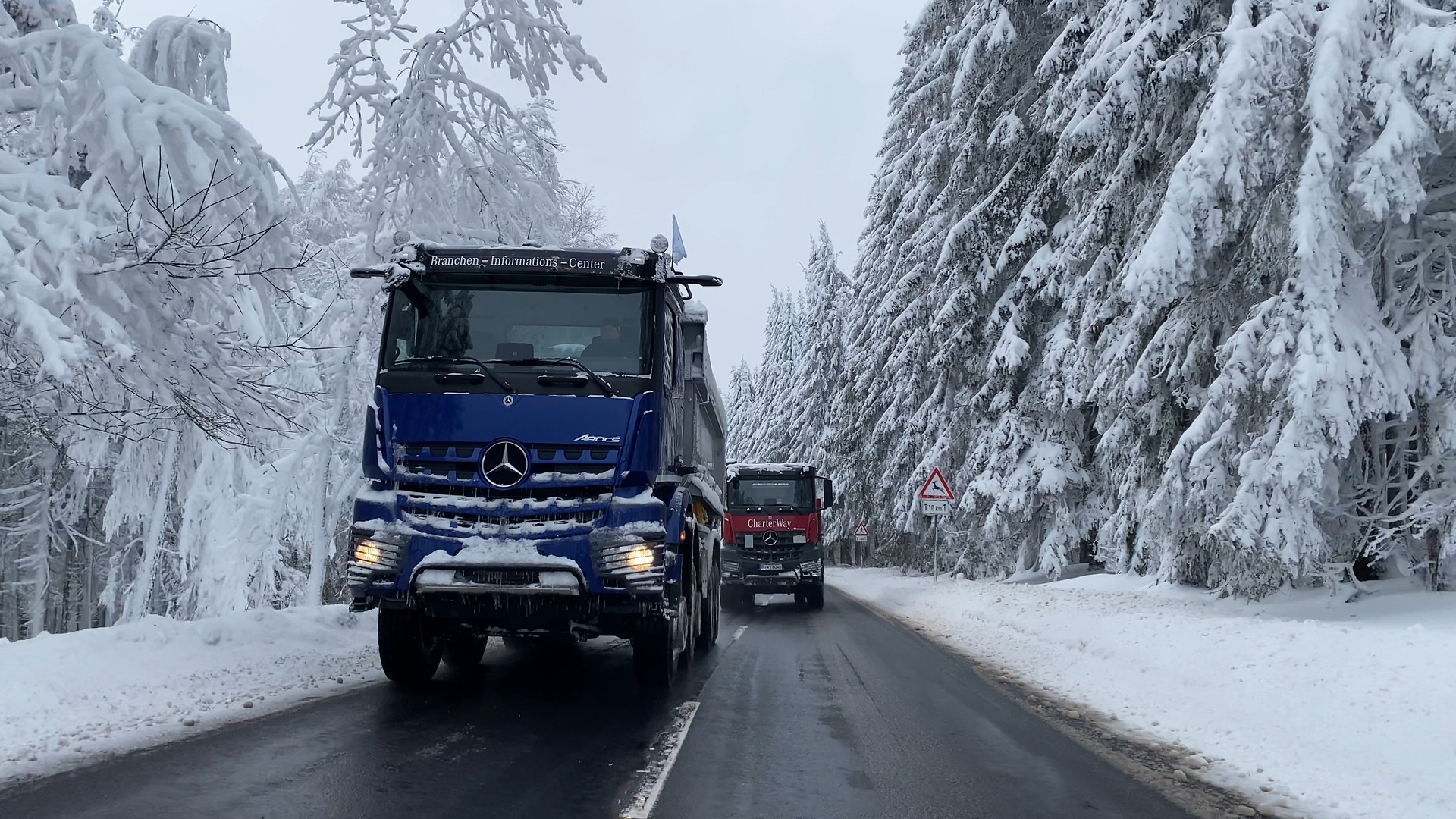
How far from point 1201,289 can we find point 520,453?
35.7 ft

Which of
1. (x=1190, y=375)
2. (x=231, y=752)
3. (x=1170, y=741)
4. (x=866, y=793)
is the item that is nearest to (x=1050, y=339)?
(x=1190, y=375)

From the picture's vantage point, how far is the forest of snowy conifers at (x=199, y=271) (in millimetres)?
7383

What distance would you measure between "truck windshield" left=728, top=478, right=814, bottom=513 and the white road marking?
15.2m

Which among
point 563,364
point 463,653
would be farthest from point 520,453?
point 463,653

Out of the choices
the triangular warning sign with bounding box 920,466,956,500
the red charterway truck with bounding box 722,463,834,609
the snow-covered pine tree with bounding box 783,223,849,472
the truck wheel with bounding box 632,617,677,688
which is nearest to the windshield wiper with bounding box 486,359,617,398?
the truck wheel with bounding box 632,617,677,688

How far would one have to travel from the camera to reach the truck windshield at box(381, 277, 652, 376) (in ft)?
27.0

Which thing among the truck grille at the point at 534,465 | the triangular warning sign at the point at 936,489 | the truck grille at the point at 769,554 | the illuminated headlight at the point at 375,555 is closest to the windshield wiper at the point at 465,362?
the truck grille at the point at 534,465

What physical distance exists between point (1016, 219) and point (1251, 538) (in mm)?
14288

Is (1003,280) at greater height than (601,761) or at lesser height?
greater

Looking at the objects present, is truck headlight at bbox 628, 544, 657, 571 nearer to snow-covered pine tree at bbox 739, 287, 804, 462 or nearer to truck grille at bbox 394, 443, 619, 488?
truck grille at bbox 394, 443, 619, 488

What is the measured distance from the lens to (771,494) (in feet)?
78.2

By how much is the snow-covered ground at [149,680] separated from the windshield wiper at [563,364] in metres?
3.24

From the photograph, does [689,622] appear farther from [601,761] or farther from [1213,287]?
[1213,287]

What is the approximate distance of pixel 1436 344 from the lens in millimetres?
11453
